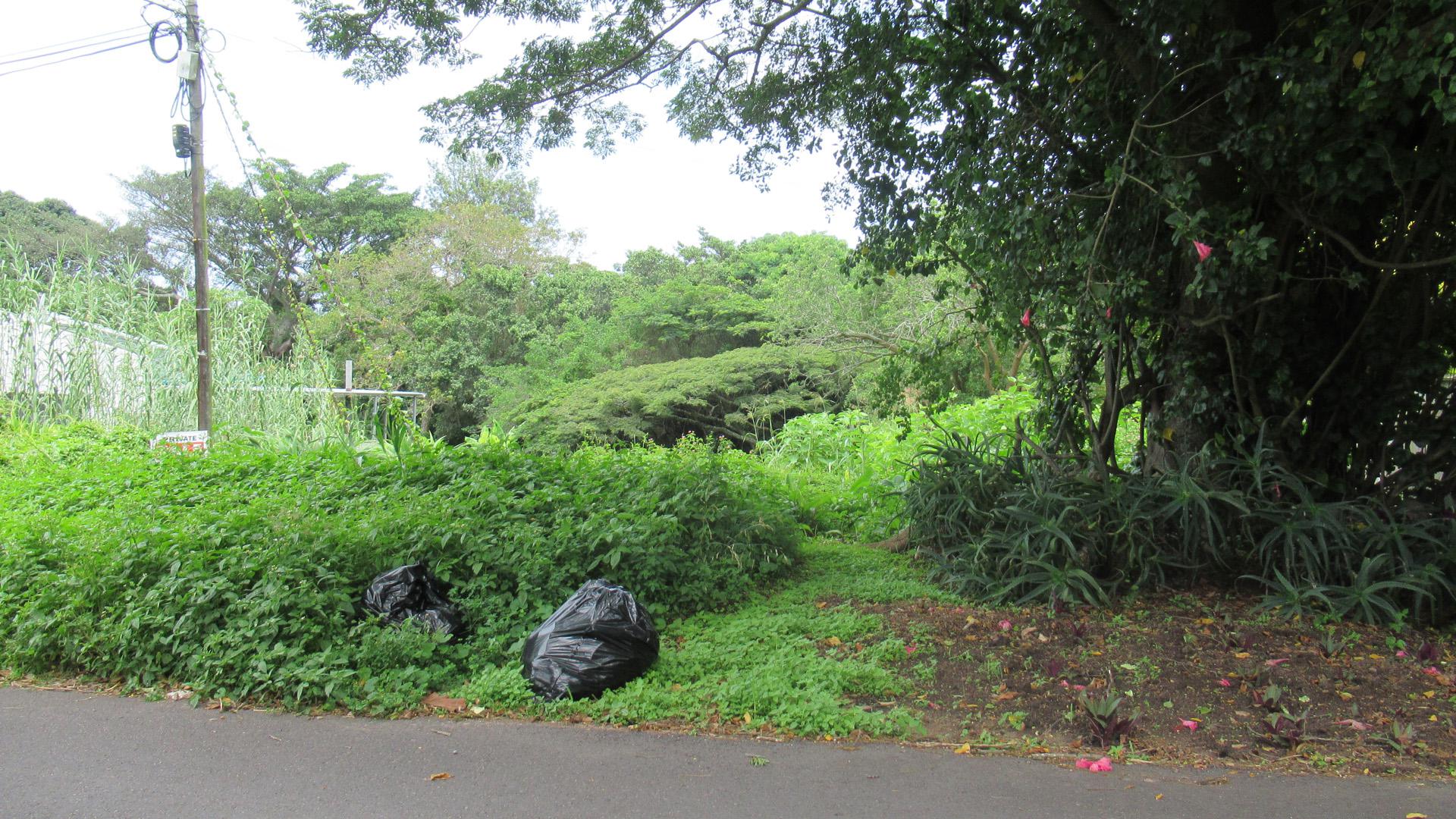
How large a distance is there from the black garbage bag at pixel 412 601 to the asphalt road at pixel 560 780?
705 mm

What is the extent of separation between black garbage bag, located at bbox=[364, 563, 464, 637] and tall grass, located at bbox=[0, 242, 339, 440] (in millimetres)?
5855

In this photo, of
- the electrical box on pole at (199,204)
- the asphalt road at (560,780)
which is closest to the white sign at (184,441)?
the electrical box on pole at (199,204)

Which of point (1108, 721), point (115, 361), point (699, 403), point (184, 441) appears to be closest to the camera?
point (1108, 721)

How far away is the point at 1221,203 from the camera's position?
16.5 feet

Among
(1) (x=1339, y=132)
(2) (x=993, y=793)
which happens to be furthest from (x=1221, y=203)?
(2) (x=993, y=793)

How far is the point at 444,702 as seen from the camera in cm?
432

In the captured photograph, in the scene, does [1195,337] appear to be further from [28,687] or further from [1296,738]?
[28,687]

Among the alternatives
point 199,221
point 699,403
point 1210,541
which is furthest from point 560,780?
point 699,403

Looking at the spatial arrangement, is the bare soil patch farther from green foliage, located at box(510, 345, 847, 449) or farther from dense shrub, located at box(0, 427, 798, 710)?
green foliage, located at box(510, 345, 847, 449)

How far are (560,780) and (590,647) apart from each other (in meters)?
0.86

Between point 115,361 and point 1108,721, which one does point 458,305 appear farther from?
point 1108,721

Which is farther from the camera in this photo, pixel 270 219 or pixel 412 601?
pixel 270 219

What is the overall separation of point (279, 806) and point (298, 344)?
13732 millimetres

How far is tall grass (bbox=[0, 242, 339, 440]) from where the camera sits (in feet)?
36.0
